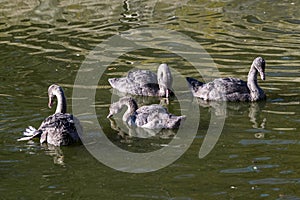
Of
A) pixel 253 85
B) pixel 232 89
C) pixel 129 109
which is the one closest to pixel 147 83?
pixel 232 89

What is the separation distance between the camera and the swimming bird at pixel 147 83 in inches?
504

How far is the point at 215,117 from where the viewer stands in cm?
1150

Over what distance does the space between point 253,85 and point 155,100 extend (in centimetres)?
160

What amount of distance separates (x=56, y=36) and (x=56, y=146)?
23.3 ft

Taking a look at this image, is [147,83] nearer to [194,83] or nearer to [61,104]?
[194,83]

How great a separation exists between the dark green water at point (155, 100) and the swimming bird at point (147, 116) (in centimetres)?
32

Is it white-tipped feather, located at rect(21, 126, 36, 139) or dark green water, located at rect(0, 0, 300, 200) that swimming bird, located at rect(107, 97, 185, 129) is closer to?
dark green water, located at rect(0, 0, 300, 200)

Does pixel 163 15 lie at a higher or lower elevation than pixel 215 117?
higher

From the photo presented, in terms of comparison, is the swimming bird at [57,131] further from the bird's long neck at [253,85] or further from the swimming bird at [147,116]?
the bird's long neck at [253,85]

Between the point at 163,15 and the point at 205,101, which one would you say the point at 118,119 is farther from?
the point at 163,15

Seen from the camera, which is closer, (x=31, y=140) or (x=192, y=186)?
(x=192, y=186)

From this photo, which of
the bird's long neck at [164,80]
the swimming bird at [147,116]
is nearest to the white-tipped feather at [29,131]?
the swimming bird at [147,116]

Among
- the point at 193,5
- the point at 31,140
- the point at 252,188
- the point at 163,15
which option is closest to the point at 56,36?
the point at 163,15

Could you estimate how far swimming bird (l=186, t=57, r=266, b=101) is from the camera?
1227cm
